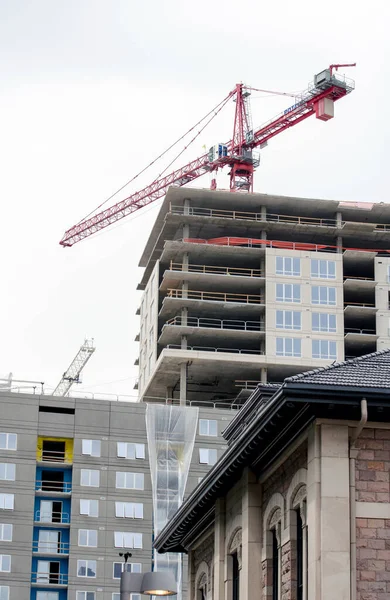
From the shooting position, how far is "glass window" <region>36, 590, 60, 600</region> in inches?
4449

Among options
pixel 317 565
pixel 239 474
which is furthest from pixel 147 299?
pixel 317 565

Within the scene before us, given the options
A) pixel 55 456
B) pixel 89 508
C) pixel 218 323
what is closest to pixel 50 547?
pixel 89 508

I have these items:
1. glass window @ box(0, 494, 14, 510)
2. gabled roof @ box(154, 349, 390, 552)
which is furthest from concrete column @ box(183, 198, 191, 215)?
gabled roof @ box(154, 349, 390, 552)

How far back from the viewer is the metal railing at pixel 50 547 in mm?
115312

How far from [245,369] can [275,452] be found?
92.8 metres

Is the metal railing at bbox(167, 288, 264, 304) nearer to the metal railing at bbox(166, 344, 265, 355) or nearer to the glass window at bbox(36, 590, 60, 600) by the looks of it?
the metal railing at bbox(166, 344, 265, 355)

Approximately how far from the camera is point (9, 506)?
11550 centimetres

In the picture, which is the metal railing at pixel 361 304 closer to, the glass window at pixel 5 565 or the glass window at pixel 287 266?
the glass window at pixel 287 266

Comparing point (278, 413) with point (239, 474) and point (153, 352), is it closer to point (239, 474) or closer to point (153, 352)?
point (239, 474)

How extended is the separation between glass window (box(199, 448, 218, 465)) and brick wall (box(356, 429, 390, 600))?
89.0 meters

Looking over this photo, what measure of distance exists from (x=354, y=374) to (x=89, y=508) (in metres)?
87.6

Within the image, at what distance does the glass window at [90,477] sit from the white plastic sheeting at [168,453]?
15.6ft

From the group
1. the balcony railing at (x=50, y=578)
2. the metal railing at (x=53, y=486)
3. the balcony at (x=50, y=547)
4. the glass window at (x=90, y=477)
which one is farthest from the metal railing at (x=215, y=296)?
the balcony railing at (x=50, y=578)

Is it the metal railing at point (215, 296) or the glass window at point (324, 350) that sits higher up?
the metal railing at point (215, 296)
